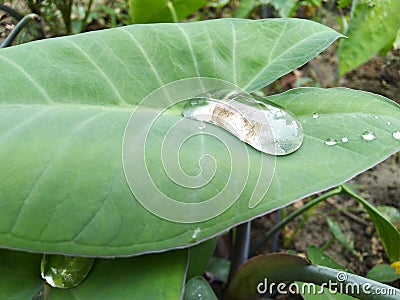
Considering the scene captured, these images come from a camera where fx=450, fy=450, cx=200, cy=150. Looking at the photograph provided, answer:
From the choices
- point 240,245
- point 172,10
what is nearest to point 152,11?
point 172,10

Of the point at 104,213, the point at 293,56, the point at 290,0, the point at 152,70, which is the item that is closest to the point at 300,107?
the point at 293,56

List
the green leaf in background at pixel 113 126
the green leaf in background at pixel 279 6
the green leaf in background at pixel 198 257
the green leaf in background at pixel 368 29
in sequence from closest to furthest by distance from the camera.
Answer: the green leaf in background at pixel 113 126
the green leaf in background at pixel 198 257
the green leaf in background at pixel 368 29
the green leaf in background at pixel 279 6

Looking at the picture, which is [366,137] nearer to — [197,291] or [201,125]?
[201,125]

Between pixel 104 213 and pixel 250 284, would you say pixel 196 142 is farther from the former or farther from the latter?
pixel 250 284

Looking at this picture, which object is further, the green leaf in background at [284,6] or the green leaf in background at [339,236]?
the green leaf in background at [284,6]

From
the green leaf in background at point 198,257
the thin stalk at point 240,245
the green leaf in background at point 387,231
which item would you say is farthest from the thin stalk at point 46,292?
the green leaf in background at point 387,231

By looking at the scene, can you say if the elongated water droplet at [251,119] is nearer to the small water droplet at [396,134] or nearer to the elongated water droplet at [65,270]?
the small water droplet at [396,134]

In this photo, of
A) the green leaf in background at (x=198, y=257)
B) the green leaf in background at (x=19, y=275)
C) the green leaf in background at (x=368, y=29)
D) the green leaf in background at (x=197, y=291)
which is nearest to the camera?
the green leaf in background at (x=19, y=275)
